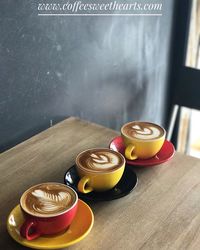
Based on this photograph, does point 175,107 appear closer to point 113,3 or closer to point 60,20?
point 113,3

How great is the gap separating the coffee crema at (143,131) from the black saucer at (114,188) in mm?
92

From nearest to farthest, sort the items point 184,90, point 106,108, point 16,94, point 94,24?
1. point 16,94
2. point 94,24
3. point 106,108
4. point 184,90

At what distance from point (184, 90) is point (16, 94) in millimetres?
846

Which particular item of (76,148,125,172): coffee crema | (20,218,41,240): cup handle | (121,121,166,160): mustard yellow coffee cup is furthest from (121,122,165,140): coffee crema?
(20,218,41,240): cup handle

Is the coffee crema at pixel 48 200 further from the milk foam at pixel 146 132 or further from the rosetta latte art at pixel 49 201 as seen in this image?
the milk foam at pixel 146 132

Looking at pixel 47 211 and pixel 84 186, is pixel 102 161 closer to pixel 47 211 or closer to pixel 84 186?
pixel 84 186

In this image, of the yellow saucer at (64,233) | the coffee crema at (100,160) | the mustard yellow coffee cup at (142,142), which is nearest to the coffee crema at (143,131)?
the mustard yellow coffee cup at (142,142)

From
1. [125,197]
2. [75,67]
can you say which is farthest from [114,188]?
[75,67]

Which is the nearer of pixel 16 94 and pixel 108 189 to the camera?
pixel 108 189

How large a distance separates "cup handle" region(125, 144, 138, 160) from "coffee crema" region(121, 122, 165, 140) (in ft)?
0.11

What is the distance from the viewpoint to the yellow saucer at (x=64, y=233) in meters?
0.71

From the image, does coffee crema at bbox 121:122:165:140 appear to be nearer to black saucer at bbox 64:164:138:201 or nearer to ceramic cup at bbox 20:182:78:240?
black saucer at bbox 64:164:138:201

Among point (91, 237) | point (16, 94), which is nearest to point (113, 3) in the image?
point (16, 94)

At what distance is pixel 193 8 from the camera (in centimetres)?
178
